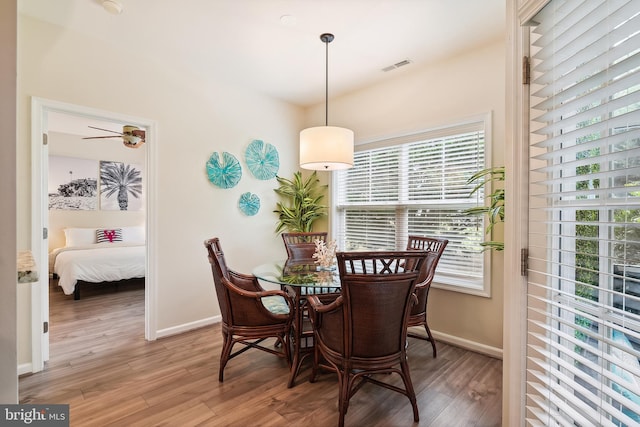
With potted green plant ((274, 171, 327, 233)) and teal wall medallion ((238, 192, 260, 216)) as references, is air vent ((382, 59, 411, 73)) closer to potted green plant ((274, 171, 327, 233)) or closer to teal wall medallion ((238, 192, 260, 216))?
potted green plant ((274, 171, 327, 233))

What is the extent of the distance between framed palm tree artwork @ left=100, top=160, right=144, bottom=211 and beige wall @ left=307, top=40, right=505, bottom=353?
5284mm

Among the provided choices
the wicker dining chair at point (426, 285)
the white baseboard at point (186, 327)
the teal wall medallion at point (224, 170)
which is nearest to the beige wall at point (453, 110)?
the wicker dining chair at point (426, 285)

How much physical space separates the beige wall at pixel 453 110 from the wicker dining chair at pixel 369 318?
4.50ft

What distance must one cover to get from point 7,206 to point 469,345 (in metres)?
3.35

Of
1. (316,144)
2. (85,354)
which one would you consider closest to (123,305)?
(85,354)

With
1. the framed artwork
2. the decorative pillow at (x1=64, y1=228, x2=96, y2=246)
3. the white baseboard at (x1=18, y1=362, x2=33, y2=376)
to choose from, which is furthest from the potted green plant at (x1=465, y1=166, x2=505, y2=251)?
the framed artwork

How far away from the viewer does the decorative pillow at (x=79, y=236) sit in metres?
5.63

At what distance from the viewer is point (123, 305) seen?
4.30 meters

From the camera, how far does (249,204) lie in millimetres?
3912

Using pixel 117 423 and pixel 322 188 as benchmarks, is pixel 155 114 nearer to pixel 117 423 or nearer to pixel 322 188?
pixel 322 188

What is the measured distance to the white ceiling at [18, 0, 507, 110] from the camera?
2.31 metres

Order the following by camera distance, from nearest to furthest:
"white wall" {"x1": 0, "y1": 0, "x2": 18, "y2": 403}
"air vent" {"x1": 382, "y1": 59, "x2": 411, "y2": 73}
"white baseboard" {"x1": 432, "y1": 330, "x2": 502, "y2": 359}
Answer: "white wall" {"x1": 0, "y1": 0, "x2": 18, "y2": 403}
"white baseboard" {"x1": 432, "y1": 330, "x2": 502, "y2": 359}
"air vent" {"x1": 382, "y1": 59, "x2": 411, "y2": 73}

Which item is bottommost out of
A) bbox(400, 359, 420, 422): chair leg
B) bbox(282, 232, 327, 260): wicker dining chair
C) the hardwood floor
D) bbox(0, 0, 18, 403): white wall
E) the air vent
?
the hardwood floor

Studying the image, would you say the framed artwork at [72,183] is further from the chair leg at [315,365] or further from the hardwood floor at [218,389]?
the chair leg at [315,365]
